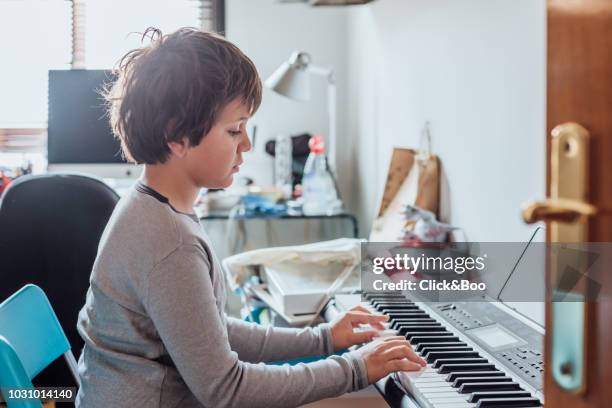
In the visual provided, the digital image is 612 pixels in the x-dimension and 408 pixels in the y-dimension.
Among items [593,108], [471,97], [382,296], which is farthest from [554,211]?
[471,97]

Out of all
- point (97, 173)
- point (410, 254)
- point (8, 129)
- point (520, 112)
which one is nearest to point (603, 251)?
point (520, 112)

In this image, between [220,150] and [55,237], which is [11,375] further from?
[55,237]

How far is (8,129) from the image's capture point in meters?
3.24

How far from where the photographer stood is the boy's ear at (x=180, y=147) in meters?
1.00

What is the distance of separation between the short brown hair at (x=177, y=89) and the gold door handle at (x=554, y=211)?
0.57 m

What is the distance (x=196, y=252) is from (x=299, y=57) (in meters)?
1.82

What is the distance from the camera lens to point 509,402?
0.86 m

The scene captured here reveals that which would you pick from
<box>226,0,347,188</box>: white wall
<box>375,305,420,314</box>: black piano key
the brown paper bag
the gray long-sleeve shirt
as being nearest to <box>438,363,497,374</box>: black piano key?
the gray long-sleeve shirt

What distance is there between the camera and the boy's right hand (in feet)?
3.21

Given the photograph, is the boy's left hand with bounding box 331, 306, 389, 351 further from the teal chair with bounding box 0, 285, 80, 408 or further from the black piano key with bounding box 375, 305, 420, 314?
the teal chair with bounding box 0, 285, 80, 408

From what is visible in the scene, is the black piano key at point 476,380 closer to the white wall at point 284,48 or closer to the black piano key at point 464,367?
the black piano key at point 464,367

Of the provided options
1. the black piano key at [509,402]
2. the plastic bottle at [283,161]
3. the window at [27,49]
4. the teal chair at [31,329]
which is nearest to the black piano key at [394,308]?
the black piano key at [509,402]

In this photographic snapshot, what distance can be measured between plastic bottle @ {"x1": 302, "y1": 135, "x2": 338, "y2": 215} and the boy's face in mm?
1627

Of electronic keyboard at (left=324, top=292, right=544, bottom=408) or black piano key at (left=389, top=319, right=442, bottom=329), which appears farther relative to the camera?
black piano key at (left=389, top=319, right=442, bottom=329)
